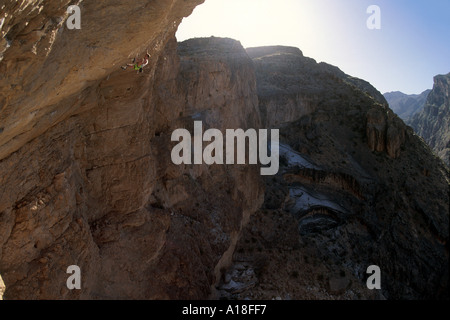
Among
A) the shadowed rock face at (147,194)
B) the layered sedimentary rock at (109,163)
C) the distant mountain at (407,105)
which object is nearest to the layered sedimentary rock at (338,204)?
the shadowed rock face at (147,194)

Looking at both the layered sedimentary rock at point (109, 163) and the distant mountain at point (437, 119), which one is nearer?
the layered sedimentary rock at point (109, 163)

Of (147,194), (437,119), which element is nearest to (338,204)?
(147,194)

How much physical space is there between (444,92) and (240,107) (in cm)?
11342

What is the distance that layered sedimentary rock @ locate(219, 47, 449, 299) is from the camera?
1800 centimetres

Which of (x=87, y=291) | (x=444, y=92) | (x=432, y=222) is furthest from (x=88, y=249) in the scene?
(x=444, y=92)

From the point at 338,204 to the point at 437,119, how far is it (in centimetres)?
8740

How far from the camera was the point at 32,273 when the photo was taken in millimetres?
7418

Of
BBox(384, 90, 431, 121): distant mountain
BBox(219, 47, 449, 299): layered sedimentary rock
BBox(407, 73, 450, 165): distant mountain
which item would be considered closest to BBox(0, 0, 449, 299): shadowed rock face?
BBox(219, 47, 449, 299): layered sedimentary rock

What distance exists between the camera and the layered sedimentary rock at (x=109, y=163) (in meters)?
6.05

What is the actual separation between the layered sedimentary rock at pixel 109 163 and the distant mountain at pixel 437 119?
8609cm

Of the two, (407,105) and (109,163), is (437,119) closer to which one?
(407,105)

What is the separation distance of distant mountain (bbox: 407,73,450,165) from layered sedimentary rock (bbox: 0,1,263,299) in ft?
282

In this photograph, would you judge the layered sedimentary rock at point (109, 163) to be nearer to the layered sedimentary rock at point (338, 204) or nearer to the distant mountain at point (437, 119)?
the layered sedimentary rock at point (338, 204)
